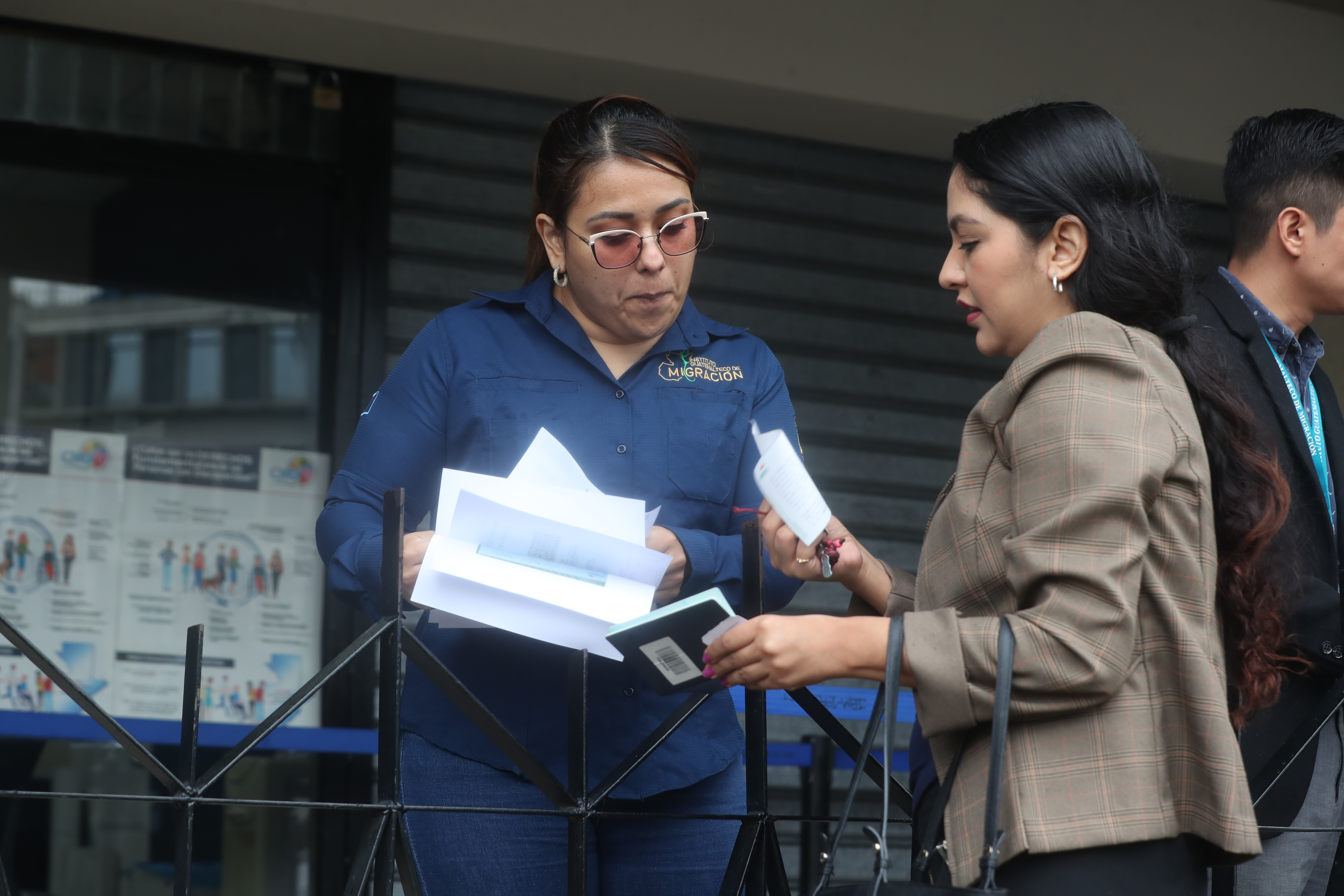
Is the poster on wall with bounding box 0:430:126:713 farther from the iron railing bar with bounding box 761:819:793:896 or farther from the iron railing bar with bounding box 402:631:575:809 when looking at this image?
the iron railing bar with bounding box 761:819:793:896

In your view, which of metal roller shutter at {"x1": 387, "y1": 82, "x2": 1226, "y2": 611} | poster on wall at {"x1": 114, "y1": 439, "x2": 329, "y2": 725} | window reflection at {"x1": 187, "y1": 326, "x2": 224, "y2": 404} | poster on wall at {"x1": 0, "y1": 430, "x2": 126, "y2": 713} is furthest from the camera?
metal roller shutter at {"x1": 387, "y1": 82, "x2": 1226, "y2": 611}

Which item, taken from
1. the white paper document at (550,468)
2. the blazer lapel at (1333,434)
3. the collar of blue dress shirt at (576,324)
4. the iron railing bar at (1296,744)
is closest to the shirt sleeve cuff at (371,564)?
the white paper document at (550,468)

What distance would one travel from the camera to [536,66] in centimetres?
509

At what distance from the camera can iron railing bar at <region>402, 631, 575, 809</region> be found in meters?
2.14

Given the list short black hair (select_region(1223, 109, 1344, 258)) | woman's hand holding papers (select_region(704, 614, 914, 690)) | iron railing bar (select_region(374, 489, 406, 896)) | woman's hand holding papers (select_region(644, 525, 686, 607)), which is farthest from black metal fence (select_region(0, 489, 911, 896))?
short black hair (select_region(1223, 109, 1344, 258))

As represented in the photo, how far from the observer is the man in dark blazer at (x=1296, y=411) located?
98.7 inches

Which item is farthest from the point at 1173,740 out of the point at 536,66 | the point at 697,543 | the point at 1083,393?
the point at 536,66

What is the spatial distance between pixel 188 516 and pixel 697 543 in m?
3.52

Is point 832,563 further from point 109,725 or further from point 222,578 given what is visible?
point 222,578

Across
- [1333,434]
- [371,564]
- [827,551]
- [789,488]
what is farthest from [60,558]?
[1333,434]

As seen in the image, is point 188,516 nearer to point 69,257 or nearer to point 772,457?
point 69,257

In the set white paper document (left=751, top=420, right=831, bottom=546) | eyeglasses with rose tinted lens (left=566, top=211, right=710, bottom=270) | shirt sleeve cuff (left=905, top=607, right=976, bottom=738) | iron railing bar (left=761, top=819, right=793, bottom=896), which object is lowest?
iron railing bar (left=761, top=819, right=793, bottom=896)

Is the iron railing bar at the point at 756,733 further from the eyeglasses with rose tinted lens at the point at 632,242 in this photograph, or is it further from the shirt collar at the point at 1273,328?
the shirt collar at the point at 1273,328

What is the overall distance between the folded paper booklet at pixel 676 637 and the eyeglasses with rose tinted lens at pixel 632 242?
30.1 inches
